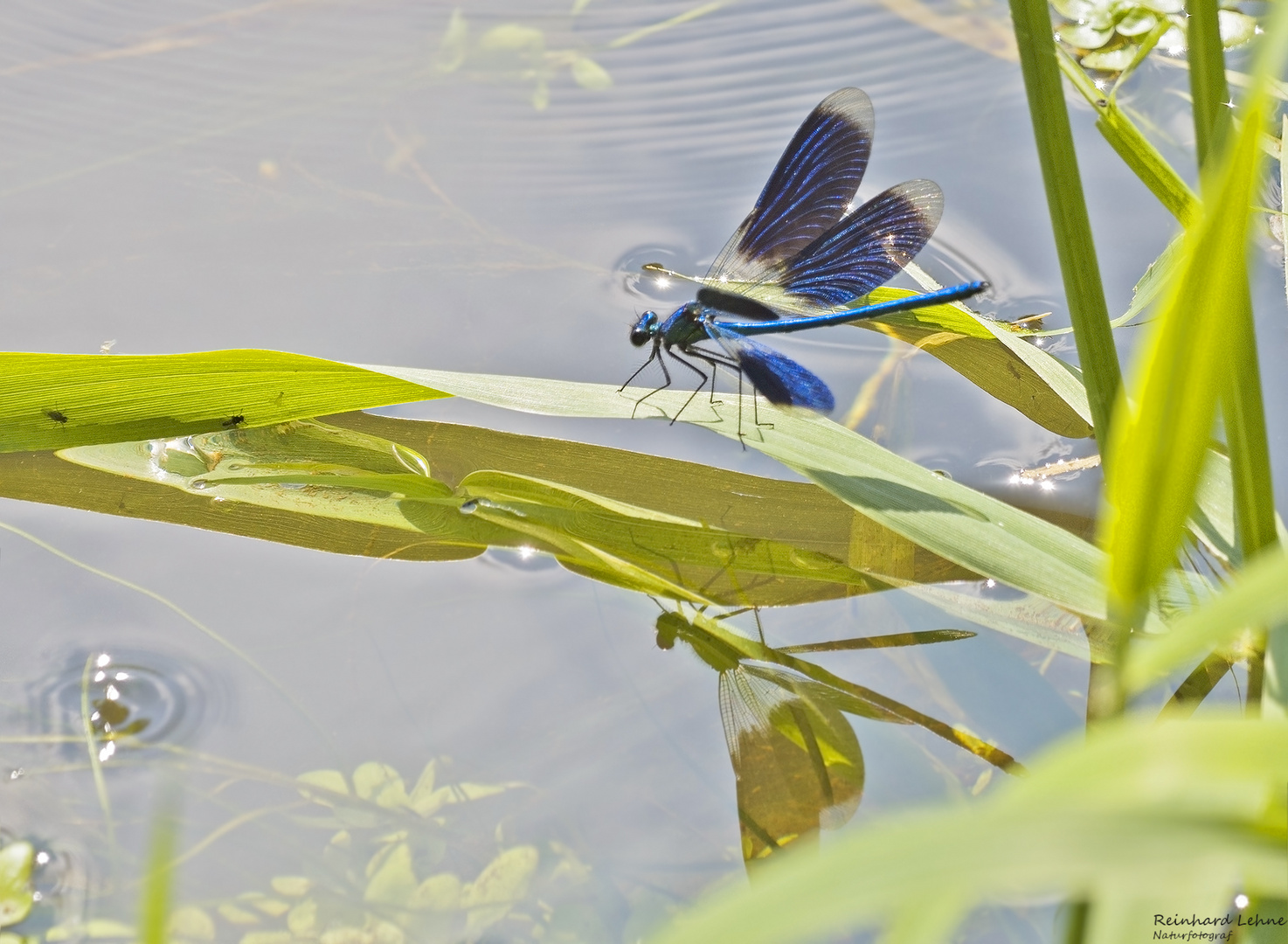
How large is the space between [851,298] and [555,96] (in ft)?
4.82

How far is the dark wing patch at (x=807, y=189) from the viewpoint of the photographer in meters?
2.19

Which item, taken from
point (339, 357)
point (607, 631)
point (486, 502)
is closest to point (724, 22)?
point (339, 357)

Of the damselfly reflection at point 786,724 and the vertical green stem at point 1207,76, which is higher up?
the vertical green stem at point 1207,76

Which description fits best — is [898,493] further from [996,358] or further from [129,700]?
[129,700]

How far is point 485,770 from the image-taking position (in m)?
1.59

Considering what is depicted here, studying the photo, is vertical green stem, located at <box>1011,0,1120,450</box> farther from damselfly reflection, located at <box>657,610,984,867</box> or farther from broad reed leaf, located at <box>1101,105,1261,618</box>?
broad reed leaf, located at <box>1101,105,1261,618</box>

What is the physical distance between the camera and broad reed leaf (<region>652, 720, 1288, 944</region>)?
0.44m

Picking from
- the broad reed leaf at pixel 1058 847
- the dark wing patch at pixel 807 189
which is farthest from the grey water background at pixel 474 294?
the broad reed leaf at pixel 1058 847

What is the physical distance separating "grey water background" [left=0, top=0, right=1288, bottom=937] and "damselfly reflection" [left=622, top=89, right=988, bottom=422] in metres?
0.17

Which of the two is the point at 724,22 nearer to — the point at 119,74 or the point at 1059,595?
the point at 119,74

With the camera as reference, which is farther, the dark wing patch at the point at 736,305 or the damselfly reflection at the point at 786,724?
the dark wing patch at the point at 736,305

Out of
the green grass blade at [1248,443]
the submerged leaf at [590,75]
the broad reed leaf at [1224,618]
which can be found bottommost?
the broad reed leaf at [1224,618]

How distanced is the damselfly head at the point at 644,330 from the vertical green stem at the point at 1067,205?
118 cm

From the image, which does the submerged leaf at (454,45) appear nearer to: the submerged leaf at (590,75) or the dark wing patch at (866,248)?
the submerged leaf at (590,75)
